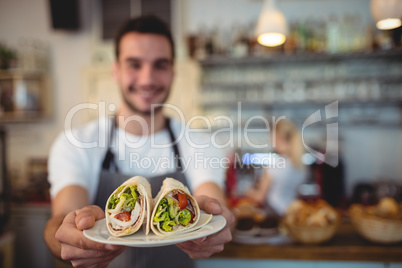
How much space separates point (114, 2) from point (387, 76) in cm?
342

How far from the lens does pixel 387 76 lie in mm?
3201

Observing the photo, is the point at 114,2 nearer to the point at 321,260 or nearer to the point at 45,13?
the point at 45,13

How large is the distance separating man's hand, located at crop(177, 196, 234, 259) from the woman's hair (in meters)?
2.14

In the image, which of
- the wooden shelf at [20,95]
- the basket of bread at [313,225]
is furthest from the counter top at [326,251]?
the wooden shelf at [20,95]

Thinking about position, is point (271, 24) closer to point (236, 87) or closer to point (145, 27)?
point (145, 27)

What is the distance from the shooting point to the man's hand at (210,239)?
853 millimetres

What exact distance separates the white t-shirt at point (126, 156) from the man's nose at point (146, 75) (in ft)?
0.93

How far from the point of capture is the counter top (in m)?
1.59

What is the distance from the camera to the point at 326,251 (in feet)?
5.31

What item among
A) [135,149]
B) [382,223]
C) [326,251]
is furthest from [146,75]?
[382,223]

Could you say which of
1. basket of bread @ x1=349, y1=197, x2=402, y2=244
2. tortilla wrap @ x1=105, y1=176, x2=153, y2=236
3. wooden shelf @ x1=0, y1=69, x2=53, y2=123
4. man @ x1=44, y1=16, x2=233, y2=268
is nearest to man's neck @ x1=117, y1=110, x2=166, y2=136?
man @ x1=44, y1=16, x2=233, y2=268

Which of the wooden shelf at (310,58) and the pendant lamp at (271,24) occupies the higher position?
the wooden shelf at (310,58)

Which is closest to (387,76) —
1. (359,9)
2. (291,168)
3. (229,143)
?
(359,9)

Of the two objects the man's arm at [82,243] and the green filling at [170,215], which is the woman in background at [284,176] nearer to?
the green filling at [170,215]
